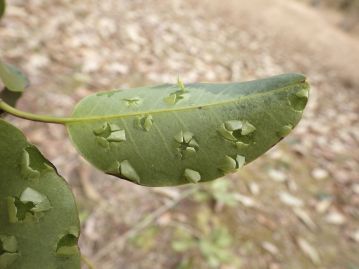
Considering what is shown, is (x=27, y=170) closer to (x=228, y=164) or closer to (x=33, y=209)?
(x=33, y=209)

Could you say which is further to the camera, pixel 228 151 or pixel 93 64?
pixel 93 64

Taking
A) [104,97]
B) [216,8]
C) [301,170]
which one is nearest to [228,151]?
[104,97]

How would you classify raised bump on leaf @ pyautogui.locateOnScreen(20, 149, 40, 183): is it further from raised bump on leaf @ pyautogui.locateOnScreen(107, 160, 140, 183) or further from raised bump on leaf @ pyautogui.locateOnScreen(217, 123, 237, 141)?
raised bump on leaf @ pyautogui.locateOnScreen(217, 123, 237, 141)

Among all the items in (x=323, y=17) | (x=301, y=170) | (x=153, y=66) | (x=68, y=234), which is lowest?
(x=323, y=17)

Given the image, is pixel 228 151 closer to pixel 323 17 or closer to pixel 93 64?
pixel 93 64

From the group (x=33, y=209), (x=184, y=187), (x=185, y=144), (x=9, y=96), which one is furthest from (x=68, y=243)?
(x=184, y=187)
